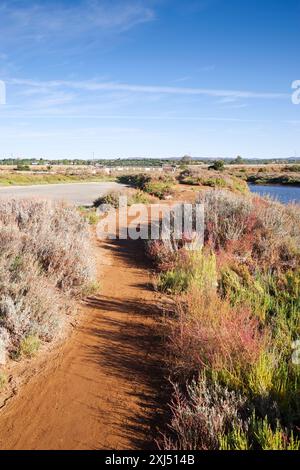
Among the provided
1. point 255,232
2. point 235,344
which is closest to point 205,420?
point 235,344

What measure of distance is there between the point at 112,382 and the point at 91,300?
2513mm

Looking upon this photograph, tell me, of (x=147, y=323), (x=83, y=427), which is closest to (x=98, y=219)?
(x=147, y=323)

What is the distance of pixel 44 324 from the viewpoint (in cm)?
504

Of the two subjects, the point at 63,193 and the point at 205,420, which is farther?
the point at 63,193

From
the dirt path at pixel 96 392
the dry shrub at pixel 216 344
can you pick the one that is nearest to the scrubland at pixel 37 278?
the dirt path at pixel 96 392

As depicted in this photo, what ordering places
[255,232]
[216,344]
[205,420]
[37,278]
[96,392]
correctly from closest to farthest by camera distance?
[205,420]
[96,392]
[216,344]
[37,278]
[255,232]

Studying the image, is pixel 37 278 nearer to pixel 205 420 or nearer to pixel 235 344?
pixel 235 344

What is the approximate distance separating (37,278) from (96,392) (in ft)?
7.62

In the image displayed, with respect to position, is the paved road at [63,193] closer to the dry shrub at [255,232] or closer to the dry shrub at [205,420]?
the dry shrub at [255,232]

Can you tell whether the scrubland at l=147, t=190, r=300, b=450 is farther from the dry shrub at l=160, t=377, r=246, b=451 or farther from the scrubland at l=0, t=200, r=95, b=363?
the scrubland at l=0, t=200, r=95, b=363

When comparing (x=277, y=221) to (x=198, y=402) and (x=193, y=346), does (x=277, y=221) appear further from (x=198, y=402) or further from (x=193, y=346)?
(x=198, y=402)

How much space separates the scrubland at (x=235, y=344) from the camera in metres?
3.15

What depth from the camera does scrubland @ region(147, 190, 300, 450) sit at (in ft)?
10.3

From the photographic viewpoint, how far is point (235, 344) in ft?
13.1
